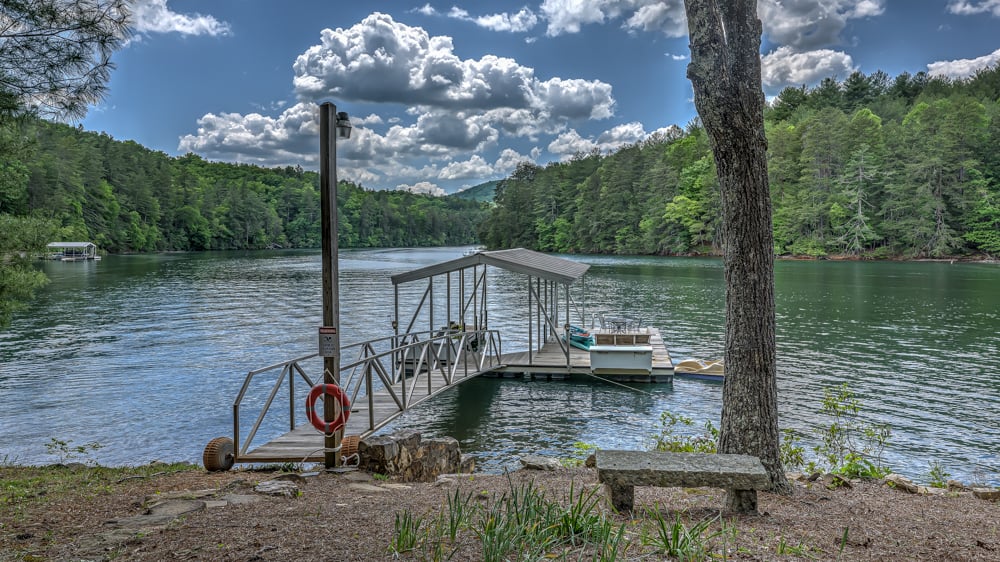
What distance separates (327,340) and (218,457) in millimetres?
2171

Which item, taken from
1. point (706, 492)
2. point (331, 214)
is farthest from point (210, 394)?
point (706, 492)

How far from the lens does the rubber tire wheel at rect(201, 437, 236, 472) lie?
24.7 feet

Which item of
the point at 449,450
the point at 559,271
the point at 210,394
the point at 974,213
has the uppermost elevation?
the point at 974,213

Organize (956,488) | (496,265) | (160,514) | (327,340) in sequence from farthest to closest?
(496,265) → (956,488) → (327,340) → (160,514)

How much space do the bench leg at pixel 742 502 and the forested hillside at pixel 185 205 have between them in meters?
38.9

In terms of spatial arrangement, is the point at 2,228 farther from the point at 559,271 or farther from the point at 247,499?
the point at 559,271

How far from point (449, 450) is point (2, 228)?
8029 millimetres

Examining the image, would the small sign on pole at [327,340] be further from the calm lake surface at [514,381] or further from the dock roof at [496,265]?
the dock roof at [496,265]

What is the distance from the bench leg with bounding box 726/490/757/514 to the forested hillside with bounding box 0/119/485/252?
38882mm

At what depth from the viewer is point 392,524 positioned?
4.05 meters

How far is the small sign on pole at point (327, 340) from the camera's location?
7.01 metres

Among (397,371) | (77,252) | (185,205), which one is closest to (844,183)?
(397,371)

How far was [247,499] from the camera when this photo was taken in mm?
5188

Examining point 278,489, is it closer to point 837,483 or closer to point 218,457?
point 218,457
